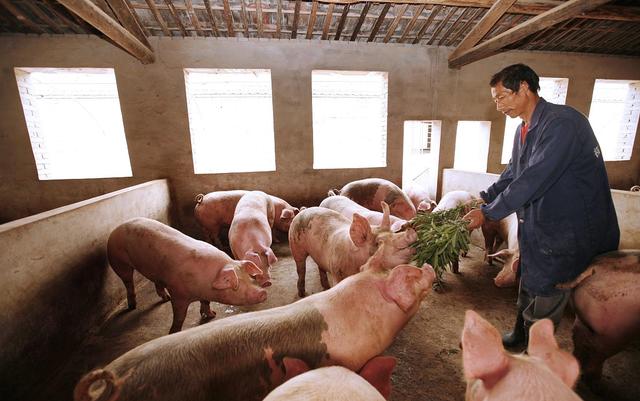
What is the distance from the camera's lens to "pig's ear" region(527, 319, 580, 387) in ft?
3.15

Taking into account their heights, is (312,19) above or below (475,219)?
above

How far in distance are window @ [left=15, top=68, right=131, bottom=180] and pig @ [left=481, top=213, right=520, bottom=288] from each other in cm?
877

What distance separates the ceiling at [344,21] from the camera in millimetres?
5559

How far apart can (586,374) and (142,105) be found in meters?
9.18

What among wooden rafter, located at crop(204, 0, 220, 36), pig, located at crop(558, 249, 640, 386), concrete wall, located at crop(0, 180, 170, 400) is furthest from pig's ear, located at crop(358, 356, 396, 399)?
wooden rafter, located at crop(204, 0, 220, 36)

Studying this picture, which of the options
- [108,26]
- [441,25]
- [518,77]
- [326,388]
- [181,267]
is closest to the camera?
[326,388]

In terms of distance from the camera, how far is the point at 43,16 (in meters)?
5.90

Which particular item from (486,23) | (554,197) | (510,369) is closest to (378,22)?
(486,23)

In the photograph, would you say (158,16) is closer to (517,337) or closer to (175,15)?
(175,15)

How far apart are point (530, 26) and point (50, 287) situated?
29.4 ft

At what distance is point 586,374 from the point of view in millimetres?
2408

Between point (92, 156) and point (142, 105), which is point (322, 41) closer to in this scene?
point (142, 105)

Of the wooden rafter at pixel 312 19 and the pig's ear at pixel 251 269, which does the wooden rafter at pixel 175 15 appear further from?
the pig's ear at pixel 251 269

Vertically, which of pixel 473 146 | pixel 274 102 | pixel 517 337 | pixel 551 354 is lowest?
pixel 517 337
